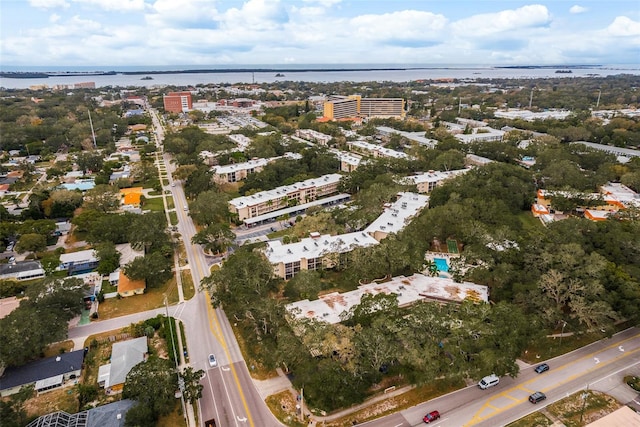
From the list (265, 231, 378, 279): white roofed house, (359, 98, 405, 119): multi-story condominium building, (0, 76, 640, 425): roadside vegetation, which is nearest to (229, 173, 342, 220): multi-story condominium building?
(0, 76, 640, 425): roadside vegetation

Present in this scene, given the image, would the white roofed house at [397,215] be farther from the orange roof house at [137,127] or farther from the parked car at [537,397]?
the orange roof house at [137,127]

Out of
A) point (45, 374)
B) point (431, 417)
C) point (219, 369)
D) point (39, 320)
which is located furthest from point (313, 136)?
point (431, 417)

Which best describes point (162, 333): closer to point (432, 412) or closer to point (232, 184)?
point (432, 412)

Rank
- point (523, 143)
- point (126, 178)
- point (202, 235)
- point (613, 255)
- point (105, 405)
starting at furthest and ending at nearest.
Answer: point (523, 143)
point (126, 178)
point (202, 235)
point (613, 255)
point (105, 405)

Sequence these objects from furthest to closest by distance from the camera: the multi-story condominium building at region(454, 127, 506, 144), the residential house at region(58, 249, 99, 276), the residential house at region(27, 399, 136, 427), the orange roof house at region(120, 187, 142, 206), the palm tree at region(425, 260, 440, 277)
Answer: the multi-story condominium building at region(454, 127, 506, 144), the orange roof house at region(120, 187, 142, 206), the residential house at region(58, 249, 99, 276), the palm tree at region(425, 260, 440, 277), the residential house at region(27, 399, 136, 427)

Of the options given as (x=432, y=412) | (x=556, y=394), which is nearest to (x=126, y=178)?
(x=432, y=412)

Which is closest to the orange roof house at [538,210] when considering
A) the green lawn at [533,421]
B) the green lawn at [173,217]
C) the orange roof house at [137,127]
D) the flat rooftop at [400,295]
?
the flat rooftop at [400,295]

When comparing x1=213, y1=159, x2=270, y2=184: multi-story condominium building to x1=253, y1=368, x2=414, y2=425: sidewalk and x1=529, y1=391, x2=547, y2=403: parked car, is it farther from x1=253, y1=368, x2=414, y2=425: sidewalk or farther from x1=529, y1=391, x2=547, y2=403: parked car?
x1=529, y1=391, x2=547, y2=403: parked car
